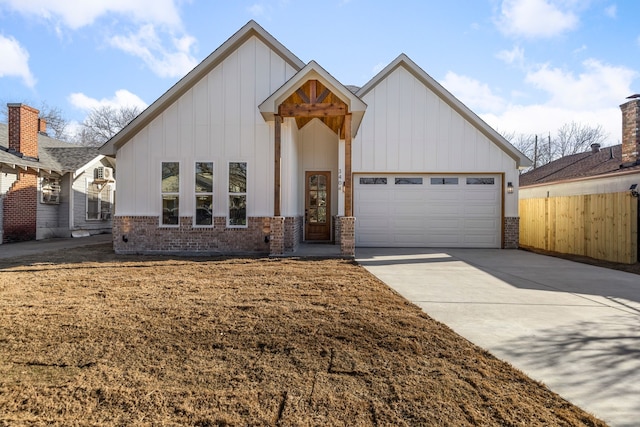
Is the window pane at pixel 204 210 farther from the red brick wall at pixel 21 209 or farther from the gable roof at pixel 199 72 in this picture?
the red brick wall at pixel 21 209

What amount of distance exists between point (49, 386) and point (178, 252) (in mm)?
7775

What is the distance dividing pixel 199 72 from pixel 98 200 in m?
11.5

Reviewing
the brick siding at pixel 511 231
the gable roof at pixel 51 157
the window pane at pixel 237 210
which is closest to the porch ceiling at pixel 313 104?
the window pane at pixel 237 210

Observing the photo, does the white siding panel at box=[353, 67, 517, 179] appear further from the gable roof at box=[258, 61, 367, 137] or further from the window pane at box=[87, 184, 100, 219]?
the window pane at box=[87, 184, 100, 219]

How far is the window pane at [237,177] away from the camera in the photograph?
389 inches

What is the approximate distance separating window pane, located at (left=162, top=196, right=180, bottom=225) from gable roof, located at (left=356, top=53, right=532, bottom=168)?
6.86m

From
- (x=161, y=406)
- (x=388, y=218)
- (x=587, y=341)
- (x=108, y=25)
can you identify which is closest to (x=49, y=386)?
(x=161, y=406)

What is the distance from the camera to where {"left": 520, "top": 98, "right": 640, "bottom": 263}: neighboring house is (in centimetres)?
912

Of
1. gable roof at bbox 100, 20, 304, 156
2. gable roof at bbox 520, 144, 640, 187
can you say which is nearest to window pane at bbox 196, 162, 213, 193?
gable roof at bbox 100, 20, 304, 156

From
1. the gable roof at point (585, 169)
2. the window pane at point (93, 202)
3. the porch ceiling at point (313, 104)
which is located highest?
the porch ceiling at point (313, 104)

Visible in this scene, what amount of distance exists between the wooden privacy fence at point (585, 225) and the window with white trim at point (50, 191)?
19.7 m

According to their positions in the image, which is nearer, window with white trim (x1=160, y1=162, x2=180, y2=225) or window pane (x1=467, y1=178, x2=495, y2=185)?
window with white trim (x1=160, y1=162, x2=180, y2=225)

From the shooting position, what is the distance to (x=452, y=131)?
465 inches

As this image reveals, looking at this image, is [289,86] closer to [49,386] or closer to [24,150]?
[49,386]
